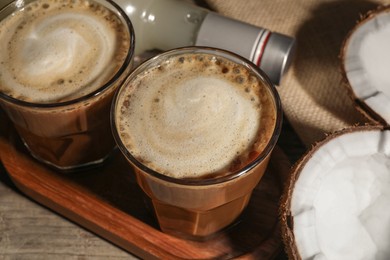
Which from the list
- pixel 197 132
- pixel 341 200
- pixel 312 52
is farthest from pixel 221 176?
pixel 312 52

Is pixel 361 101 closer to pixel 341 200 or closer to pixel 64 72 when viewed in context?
pixel 341 200

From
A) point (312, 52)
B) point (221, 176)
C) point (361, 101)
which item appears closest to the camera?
point (221, 176)

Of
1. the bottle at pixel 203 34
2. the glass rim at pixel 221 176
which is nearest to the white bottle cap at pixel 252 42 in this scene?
the bottle at pixel 203 34

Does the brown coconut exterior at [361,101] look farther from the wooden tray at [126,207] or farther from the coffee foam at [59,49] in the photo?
the coffee foam at [59,49]

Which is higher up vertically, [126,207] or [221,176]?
[221,176]

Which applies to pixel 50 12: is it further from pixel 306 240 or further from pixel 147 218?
pixel 306 240

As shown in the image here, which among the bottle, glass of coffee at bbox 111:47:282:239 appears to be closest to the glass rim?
glass of coffee at bbox 111:47:282:239

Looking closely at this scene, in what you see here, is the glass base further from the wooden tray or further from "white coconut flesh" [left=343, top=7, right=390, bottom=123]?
"white coconut flesh" [left=343, top=7, right=390, bottom=123]
